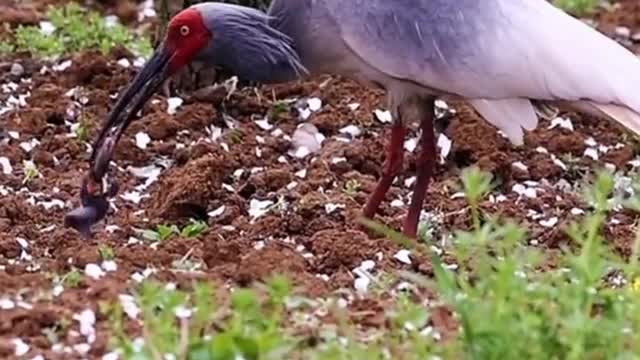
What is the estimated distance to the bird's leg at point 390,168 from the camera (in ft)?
19.8

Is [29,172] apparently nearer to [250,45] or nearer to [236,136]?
[236,136]

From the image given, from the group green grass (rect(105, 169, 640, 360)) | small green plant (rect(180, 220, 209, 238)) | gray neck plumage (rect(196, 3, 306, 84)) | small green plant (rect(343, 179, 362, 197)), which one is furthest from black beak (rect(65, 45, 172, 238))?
green grass (rect(105, 169, 640, 360))

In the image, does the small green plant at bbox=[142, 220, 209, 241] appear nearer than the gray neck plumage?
Yes

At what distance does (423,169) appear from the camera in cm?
602

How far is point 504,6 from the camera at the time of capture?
225 inches

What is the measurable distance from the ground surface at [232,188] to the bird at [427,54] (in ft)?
1.19

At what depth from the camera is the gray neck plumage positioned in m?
5.89

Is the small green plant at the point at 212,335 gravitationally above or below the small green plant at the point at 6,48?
above

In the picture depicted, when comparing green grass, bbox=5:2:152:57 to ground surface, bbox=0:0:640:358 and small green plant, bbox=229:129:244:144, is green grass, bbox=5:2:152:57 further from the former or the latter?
small green plant, bbox=229:129:244:144

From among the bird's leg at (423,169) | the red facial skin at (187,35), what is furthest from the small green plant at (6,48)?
the bird's leg at (423,169)

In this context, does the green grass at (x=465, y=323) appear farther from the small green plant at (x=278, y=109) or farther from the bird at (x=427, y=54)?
the small green plant at (x=278, y=109)

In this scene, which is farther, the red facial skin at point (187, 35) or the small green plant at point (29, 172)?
the small green plant at point (29, 172)

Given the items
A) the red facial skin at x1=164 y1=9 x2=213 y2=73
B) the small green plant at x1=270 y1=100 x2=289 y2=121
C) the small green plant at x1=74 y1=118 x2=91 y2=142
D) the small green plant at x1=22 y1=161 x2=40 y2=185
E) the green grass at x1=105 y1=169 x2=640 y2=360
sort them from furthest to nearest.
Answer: the small green plant at x1=270 y1=100 x2=289 y2=121 → the small green plant at x1=74 y1=118 x2=91 y2=142 → the small green plant at x1=22 y1=161 x2=40 y2=185 → the red facial skin at x1=164 y1=9 x2=213 y2=73 → the green grass at x1=105 y1=169 x2=640 y2=360

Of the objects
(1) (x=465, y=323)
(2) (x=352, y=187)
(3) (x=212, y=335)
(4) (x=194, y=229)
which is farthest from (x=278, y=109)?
(1) (x=465, y=323)
